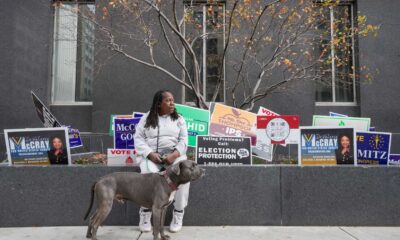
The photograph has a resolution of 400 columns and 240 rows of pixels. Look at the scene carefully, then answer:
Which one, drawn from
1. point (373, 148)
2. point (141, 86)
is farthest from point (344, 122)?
point (141, 86)

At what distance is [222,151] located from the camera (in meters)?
5.78

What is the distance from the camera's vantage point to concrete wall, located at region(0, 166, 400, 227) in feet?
17.7

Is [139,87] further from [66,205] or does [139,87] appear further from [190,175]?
[190,175]

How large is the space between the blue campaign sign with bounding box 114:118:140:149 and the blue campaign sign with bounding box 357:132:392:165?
396 centimetres

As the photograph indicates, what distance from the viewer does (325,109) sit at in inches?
424

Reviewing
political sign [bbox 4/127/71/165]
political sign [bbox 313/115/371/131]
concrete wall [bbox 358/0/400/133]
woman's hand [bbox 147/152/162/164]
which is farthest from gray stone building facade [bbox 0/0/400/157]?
woman's hand [bbox 147/152/162/164]

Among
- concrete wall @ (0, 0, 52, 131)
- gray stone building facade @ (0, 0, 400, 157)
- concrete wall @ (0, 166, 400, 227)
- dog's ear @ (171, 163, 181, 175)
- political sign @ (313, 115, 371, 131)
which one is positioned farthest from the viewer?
gray stone building facade @ (0, 0, 400, 157)

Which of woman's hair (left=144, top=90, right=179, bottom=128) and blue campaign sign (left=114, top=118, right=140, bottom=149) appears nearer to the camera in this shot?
woman's hair (left=144, top=90, right=179, bottom=128)

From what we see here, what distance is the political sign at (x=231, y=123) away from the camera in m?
6.55

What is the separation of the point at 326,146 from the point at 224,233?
91.1 inches

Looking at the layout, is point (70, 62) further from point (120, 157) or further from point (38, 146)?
point (120, 157)

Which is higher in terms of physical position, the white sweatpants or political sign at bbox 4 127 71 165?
political sign at bbox 4 127 71 165

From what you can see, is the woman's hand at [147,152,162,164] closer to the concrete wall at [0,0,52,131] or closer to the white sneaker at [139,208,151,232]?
the white sneaker at [139,208,151,232]

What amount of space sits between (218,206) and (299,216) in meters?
1.34
